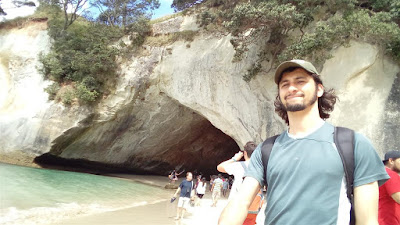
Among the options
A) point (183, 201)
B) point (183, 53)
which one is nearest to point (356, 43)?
point (183, 201)

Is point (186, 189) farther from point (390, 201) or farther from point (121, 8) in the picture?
point (121, 8)

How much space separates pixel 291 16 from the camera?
31.9 ft

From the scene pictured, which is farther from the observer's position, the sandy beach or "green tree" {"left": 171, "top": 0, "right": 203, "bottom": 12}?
"green tree" {"left": 171, "top": 0, "right": 203, "bottom": 12}

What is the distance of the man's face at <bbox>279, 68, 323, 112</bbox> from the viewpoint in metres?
1.55

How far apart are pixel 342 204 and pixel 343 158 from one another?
197 mm

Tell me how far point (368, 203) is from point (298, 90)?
591 millimetres

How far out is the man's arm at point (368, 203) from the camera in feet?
4.26

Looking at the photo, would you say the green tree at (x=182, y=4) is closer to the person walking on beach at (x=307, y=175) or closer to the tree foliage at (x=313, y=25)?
the tree foliage at (x=313, y=25)

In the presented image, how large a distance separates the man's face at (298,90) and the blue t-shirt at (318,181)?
21 cm

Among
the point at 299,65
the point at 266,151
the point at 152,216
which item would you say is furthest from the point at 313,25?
the point at 266,151

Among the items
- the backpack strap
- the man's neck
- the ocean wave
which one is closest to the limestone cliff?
the ocean wave

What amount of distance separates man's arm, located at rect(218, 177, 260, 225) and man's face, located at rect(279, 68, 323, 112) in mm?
416

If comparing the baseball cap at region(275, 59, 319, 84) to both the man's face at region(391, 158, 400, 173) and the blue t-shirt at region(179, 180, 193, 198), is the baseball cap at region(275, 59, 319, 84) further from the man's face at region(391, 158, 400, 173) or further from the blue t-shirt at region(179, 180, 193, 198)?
the blue t-shirt at region(179, 180, 193, 198)

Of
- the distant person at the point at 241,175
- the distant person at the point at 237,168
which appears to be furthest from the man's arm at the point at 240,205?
the distant person at the point at 237,168
